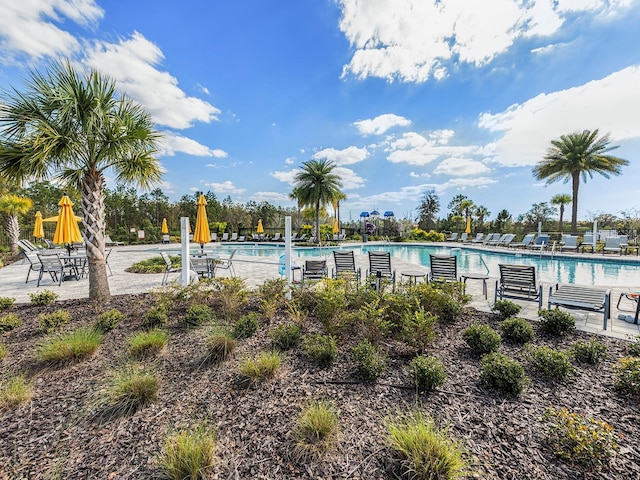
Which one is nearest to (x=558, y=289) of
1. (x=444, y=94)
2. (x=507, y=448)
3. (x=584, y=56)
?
(x=507, y=448)

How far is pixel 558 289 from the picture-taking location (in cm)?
473

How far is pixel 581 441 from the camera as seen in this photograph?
6.06ft

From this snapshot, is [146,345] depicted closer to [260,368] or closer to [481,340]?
[260,368]

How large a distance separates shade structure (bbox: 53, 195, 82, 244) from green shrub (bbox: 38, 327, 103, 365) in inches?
182

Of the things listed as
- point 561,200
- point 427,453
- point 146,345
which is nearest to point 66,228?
point 146,345

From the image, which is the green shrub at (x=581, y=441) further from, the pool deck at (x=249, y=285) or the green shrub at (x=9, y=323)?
the green shrub at (x=9, y=323)

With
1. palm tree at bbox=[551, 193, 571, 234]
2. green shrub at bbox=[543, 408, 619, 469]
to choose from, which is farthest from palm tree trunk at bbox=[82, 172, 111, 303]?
palm tree at bbox=[551, 193, 571, 234]

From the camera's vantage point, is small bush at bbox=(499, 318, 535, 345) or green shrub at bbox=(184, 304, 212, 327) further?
Result: green shrub at bbox=(184, 304, 212, 327)

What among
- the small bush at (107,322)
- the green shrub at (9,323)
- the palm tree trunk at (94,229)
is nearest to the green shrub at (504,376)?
the small bush at (107,322)

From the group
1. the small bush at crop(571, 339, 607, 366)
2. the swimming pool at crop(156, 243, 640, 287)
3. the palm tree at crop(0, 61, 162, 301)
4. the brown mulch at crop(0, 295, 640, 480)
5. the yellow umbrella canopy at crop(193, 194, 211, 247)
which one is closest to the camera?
the brown mulch at crop(0, 295, 640, 480)

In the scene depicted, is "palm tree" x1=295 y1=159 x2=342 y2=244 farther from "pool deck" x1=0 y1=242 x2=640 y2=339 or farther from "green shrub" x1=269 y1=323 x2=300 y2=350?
"green shrub" x1=269 y1=323 x2=300 y2=350

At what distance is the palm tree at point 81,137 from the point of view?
4.23 meters

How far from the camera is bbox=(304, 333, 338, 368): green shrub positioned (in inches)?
123

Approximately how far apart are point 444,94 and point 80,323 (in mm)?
13485
